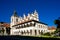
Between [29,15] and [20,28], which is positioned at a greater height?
[29,15]

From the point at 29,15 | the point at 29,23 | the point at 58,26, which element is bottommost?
the point at 58,26

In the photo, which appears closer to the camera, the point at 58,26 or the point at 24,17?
the point at 58,26

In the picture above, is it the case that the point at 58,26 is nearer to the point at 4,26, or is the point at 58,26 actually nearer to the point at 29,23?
the point at 29,23

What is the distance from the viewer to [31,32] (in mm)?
80312

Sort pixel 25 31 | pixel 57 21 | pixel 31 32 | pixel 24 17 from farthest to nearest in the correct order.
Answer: pixel 24 17 < pixel 25 31 < pixel 31 32 < pixel 57 21

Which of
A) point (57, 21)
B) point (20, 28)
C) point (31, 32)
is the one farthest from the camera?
point (20, 28)

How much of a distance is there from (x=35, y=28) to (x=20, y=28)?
56.0 ft

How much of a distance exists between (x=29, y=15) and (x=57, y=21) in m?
50.5

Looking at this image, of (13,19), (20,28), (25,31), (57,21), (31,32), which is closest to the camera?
(57,21)

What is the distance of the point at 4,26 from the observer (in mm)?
121000

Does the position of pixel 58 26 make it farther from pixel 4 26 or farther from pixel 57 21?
pixel 4 26

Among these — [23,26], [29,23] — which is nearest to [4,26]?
[23,26]

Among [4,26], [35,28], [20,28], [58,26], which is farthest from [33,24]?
[4,26]

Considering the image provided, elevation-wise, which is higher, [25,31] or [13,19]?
[13,19]
